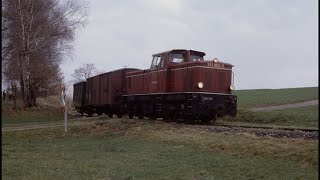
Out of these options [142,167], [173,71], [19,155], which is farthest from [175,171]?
[173,71]

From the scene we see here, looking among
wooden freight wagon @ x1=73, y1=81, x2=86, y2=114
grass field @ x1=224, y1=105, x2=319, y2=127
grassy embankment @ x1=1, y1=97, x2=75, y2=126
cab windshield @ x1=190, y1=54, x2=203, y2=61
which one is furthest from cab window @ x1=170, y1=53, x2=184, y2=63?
wooden freight wagon @ x1=73, y1=81, x2=86, y2=114

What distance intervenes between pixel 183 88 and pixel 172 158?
9.24 meters

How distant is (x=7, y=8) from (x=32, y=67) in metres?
7.82

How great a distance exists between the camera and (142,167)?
34.9 ft

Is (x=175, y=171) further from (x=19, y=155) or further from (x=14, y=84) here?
(x=14, y=84)

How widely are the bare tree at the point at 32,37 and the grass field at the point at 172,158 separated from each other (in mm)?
18714

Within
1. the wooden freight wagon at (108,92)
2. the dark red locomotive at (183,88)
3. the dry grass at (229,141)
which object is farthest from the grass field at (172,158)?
the wooden freight wagon at (108,92)

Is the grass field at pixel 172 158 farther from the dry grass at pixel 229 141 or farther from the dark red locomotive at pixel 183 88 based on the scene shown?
the dark red locomotive at pixel 183 88

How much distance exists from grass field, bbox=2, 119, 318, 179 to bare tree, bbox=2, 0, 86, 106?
18714 mm

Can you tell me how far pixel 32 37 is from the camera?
38.1 m

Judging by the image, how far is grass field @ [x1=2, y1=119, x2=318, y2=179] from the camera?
31.5 feet

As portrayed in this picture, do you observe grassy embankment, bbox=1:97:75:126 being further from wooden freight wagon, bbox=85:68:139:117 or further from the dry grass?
the dry grass

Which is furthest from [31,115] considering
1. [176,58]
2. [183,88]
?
[183,88]

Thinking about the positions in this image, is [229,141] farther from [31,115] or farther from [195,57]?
A: [31,115]
